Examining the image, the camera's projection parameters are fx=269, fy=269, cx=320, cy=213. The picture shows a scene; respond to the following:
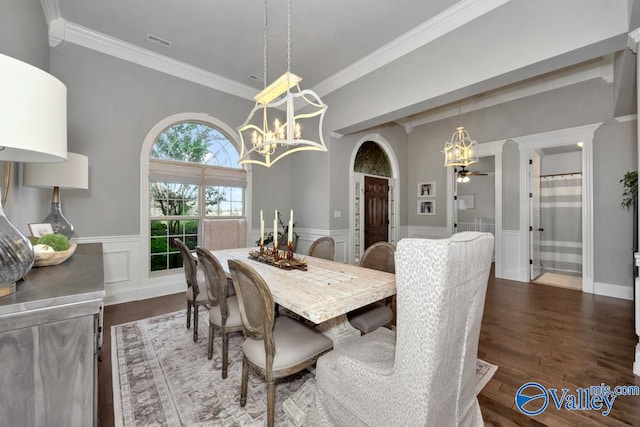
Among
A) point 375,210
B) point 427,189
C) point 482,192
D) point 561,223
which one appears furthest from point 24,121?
point 482,192

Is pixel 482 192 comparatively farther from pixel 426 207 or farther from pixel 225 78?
pixel 225 78

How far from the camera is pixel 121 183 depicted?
3.65 meters

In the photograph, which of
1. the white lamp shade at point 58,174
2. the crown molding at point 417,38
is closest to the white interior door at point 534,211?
the crown molding at point 417,38

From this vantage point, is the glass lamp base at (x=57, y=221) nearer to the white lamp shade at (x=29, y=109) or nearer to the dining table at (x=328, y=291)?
the dining table at (x=328, y=291)

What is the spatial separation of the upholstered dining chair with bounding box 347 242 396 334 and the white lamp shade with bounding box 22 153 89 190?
8.40 ft

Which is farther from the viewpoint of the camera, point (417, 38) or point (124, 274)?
point (124, 274)

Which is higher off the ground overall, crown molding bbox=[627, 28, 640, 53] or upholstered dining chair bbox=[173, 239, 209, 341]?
crown molding bbox=[627, 28, 640, 53]

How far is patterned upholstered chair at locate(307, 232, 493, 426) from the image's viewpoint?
37.8 inches

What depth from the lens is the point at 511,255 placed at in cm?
483

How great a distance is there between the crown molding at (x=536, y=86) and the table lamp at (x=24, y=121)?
5.73 m

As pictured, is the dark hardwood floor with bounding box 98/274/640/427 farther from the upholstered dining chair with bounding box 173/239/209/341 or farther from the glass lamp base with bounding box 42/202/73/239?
the glass lamp base with bounding box 42/202/73/239

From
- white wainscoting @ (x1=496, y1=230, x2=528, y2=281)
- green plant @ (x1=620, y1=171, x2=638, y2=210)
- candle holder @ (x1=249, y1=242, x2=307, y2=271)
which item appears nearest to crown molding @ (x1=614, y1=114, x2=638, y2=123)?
green plant @ (x1=620, y1=171, x2=638, y2=210)

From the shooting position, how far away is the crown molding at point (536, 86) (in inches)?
152

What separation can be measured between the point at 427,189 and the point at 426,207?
409 mm
